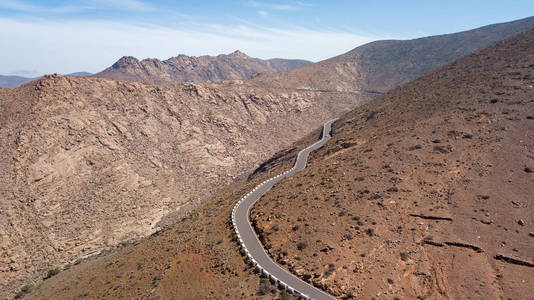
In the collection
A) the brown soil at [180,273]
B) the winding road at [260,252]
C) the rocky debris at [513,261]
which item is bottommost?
the brown soil at [180,273]

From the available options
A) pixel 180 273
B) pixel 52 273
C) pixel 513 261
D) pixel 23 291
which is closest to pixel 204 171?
pixel 52 273

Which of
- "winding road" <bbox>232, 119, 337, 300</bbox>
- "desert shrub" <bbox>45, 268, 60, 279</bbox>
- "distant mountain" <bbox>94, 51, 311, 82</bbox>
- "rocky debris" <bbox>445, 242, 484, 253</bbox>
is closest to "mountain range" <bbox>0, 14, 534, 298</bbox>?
"rocky debris" <bbox>445, 242, 484, 253</bbox>

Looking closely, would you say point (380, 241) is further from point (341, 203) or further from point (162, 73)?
point (162, 73)

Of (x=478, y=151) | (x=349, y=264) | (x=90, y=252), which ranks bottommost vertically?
(x=90, y=252)

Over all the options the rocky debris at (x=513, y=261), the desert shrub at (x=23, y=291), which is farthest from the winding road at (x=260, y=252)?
the desert shrub at (x=23, y=291)

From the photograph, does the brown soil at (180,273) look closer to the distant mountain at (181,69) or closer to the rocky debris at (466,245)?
the rocky debris at (466,245)

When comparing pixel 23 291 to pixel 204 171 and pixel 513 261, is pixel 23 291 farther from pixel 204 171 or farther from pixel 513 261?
pixel 513 261

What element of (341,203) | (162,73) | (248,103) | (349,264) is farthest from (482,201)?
(162,73)
